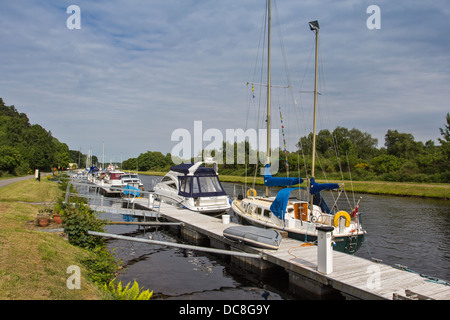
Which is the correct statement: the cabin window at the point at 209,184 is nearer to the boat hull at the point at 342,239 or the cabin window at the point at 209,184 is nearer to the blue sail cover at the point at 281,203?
the blue sail cover at the point at 281,203

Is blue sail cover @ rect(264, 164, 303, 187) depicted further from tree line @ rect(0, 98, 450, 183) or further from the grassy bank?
the grassy bank

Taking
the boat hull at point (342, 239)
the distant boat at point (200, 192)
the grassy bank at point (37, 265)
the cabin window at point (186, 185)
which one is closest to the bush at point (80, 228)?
the grassy bank at point (37, 265)

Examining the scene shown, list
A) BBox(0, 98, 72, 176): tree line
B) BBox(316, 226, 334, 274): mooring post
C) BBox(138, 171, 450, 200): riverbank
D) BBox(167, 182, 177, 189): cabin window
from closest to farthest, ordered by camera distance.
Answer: BBox(316, 226, 334, 274): mooring post < BBox(167, 182, 177, 189): cabin window < BBox(138, 171, 450, 200): riverbank < BBox(0, 98, 72, 176): tree line

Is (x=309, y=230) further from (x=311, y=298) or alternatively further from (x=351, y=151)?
(x=351, y=151)

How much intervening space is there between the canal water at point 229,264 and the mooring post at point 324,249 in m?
2.16

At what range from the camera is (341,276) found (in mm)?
10359

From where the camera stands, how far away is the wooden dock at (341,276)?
9.07 meters

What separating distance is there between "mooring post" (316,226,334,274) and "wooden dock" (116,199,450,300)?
200mm

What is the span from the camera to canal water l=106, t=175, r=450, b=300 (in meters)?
12.5

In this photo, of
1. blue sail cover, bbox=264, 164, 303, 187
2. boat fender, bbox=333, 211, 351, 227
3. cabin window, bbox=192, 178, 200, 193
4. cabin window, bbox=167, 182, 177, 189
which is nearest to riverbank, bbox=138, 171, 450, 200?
cabin window, bbox=167, 182, 177, 189

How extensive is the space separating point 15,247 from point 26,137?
98394 mm

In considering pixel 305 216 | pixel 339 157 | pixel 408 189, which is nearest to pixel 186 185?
pixel 305 216
